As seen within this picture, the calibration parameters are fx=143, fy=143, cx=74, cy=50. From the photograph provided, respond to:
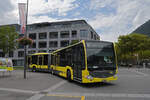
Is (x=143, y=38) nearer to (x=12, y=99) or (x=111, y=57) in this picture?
(x=111, y=57)

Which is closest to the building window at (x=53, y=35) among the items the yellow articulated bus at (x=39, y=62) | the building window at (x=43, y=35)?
the building window at (x=43, y=35)

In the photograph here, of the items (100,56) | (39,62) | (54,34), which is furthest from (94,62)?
(54,34)

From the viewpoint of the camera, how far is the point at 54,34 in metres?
53.1

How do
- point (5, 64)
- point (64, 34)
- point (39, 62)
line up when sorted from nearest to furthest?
point (5, 64) < point (39, 62) < point (64, 34)

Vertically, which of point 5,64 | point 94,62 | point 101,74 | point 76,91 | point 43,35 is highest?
point 43,35

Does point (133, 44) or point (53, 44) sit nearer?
point (133, 44)

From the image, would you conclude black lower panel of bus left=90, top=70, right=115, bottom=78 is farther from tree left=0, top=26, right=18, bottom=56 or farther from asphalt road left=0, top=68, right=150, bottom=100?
tree left=0, top=26, right=18, bottom=56

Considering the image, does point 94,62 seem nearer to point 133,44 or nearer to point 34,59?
point 34,59

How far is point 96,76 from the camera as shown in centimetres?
893

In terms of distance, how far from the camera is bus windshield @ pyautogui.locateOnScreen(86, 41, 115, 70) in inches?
357

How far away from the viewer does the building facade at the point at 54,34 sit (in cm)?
4872

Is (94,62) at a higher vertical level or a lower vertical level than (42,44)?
lower

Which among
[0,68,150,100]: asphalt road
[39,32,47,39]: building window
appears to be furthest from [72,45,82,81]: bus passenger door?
[39,32,47,39]: building window

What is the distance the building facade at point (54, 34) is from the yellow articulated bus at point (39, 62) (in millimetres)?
25371
